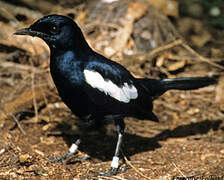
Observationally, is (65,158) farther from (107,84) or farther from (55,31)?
(55,31)

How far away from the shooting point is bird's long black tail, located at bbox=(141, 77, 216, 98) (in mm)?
4715

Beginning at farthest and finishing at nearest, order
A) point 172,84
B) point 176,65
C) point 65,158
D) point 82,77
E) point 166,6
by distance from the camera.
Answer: point 166,6, point 176,65, point 172,84, point 65,158, point 82,77

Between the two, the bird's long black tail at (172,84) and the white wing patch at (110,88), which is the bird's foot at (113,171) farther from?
the bird's long black tail at (172,84)

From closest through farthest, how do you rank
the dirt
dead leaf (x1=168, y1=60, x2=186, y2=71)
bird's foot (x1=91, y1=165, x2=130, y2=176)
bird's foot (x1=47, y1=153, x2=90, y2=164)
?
bird's foot (x1=91, y1=165, x2=130, y2=176), the dirt, bird's foot (x1=47, y1=153, x2=90, y2=164), dead leaf (x1=168, y1=60, x2=186, y2=71)

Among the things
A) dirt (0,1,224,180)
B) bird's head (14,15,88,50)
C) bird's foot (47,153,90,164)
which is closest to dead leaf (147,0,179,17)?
dirt (0,1,224,180)

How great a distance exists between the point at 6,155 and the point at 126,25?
3.22 m

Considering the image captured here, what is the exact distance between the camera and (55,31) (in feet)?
12.7

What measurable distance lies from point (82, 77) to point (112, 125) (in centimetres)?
176

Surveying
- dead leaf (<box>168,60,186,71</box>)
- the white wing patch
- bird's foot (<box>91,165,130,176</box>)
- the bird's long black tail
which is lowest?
bird's foot (<box>91,165,130,176</box>)

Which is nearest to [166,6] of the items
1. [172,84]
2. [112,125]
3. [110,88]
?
[172,84]

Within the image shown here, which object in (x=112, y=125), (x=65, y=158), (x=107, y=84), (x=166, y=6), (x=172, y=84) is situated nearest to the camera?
(x=107, y=84)

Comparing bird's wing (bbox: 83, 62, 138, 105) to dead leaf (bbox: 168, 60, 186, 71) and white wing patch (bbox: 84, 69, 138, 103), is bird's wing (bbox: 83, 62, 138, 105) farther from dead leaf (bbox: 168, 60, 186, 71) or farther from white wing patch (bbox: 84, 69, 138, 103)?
dead leaf (bbox: 168, 60, 186, 71)

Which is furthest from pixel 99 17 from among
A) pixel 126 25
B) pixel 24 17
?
pixel 24 17

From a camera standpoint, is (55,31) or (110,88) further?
(110,88)
